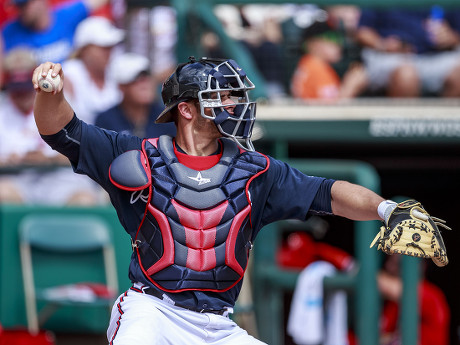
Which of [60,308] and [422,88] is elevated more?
[422,88]

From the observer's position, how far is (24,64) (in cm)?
689

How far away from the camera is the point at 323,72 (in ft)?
23.7

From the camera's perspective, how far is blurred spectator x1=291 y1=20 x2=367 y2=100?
7234mm

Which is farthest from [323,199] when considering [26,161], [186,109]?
[26,161]

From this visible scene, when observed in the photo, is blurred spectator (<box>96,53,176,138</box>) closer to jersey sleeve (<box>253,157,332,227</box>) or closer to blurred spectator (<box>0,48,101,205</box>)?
blurred spectator (<box>0,48,101,205</box>)

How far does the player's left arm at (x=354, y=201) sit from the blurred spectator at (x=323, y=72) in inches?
141

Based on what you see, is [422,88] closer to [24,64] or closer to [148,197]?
[24,64]

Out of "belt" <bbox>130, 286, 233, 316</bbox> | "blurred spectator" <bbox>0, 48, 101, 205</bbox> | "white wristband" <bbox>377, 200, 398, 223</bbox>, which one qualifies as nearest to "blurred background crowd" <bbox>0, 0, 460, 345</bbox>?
"blurred spectator" <bbox>0, 48, 101, 205</bbox>

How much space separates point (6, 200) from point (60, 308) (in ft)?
3.00

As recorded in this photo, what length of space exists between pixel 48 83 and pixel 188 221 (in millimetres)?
805

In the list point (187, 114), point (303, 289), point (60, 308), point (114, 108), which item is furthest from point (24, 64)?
point (187, 114)

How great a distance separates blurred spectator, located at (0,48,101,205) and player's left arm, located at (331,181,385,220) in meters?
3.18

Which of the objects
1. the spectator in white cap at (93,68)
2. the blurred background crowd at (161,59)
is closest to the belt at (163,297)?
the blurred background crowd at (161,59)

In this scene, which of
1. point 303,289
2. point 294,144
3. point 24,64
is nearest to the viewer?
point 303,289
